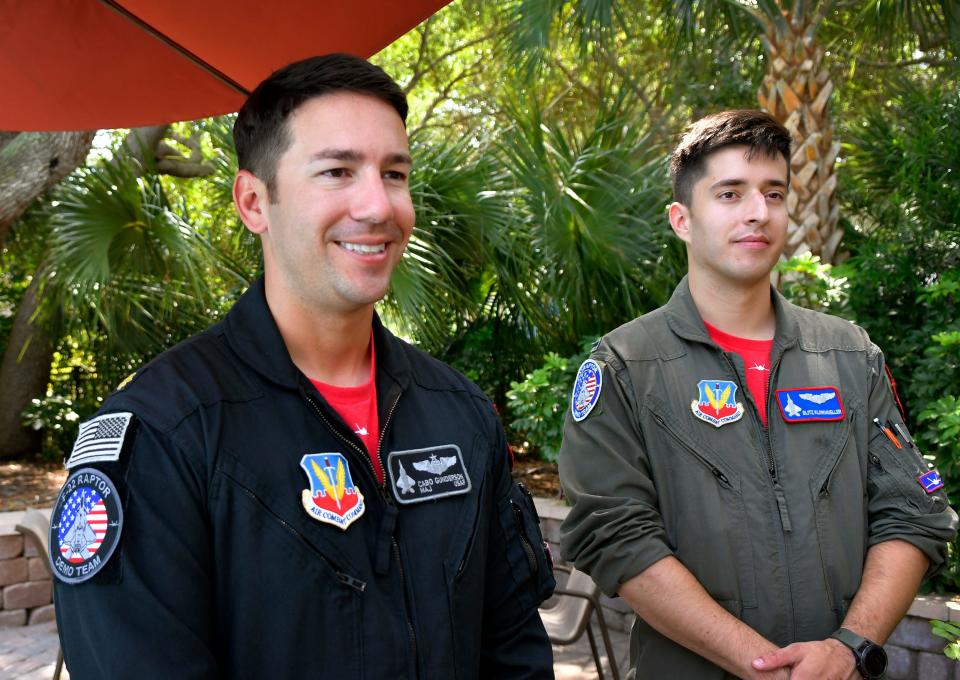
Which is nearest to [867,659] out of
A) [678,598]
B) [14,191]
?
[678,598]

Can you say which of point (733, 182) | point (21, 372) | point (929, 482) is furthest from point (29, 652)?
point (21, 372)

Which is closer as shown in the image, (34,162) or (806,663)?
(806,663)

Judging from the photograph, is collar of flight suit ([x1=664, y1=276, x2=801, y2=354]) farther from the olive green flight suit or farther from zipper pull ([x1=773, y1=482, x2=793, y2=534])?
zipper pull ([x1=773, y1=482, x2=793, y2=534])

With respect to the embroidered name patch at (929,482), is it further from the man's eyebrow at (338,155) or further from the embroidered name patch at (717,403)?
the man's eyebrow at (338,155)

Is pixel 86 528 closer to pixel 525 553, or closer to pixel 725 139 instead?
pixel 525 553

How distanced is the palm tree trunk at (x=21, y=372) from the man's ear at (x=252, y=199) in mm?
8744

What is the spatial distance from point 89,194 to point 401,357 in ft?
18.1

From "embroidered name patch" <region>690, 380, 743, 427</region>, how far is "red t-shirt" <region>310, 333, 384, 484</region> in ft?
2.99

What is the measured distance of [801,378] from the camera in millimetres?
2336

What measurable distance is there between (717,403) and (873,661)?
0.64m

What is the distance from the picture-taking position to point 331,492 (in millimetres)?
1476

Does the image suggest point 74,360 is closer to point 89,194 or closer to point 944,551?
point 89,194

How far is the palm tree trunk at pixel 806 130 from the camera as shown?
5426 mm

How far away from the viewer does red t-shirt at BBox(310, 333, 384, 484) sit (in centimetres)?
162
